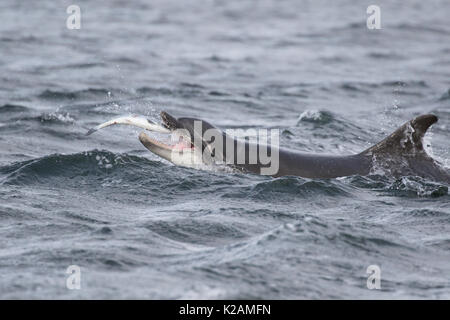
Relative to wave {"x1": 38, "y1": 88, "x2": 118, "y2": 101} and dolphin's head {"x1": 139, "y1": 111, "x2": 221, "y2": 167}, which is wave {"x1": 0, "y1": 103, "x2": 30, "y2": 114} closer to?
wave {"x1": 38, "y1": 88, "x2": 118, "y2": 101}

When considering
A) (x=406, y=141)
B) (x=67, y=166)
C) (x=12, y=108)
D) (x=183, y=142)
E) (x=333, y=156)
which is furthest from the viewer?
(x=12, y=108)

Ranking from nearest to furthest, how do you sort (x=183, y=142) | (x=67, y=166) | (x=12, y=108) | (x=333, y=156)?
(x=183, y=142) < (x=333, y=156) < (x=67, y=166) < (x=12, y=108)

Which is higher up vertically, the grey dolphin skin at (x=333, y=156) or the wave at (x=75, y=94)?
the grey dolphin skin at (x=333, y=156)

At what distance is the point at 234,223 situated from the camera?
1052 cm

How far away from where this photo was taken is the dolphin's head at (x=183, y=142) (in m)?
12.0

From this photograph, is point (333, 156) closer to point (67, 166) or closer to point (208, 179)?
point (208, 179)

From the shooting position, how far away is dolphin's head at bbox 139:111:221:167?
39.3 feet

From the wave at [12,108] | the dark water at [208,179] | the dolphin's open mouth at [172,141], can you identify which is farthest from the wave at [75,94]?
the dolphin's open mouth at [172,141]

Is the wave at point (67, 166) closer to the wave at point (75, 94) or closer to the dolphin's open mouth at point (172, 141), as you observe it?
the dolphin's open mouth at point (172, 141)

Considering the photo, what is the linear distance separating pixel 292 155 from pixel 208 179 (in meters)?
1.19

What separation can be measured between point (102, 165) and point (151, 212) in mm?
2129

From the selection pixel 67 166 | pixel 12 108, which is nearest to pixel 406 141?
pixel 67 166

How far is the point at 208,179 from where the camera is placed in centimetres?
1219

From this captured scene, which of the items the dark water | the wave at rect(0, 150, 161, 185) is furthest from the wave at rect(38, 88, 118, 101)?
the wave at rect(0, 150, 161, 185)
